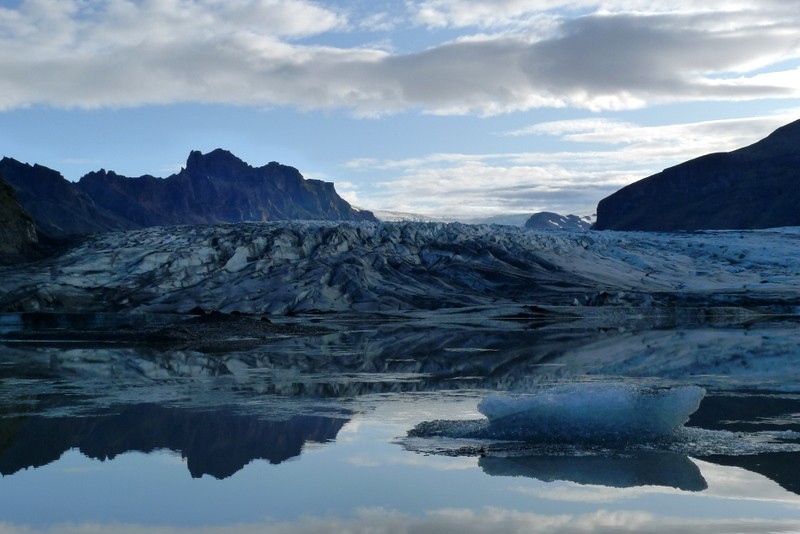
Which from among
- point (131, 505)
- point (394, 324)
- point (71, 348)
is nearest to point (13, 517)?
point (131, 505)

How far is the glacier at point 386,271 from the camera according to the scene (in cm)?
3266

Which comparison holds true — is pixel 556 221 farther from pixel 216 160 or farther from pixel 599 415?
pixel 599 415

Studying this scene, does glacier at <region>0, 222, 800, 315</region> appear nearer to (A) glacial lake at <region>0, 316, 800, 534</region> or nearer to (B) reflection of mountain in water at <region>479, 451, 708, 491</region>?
(A) glacial lake at <region>0, 316, 800, 534</region>

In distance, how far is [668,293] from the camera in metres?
34.5

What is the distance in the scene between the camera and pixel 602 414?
682cm

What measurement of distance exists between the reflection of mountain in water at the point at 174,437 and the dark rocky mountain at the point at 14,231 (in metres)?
34.3

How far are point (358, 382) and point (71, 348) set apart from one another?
Answer: 26.3 feet

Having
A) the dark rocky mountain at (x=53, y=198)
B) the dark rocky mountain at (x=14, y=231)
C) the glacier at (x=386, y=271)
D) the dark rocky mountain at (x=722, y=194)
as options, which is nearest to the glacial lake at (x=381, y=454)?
the glacier at (x=386, y=271)

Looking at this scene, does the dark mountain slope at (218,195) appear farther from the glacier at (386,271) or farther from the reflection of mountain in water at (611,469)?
the reflection of mountain in water at (611,469)

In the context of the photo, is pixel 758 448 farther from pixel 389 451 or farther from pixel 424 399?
pixel 424 399

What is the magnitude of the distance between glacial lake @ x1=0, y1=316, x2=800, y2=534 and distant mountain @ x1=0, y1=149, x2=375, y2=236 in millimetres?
100422

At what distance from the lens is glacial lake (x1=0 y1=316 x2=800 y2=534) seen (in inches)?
194

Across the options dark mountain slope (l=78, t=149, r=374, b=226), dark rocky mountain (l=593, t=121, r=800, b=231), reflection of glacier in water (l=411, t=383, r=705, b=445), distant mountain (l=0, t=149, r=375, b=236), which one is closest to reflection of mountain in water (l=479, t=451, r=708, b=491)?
reflection of glacier in water (l=411, t=383, r=705, b=445)

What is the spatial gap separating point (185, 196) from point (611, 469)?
15163cm
